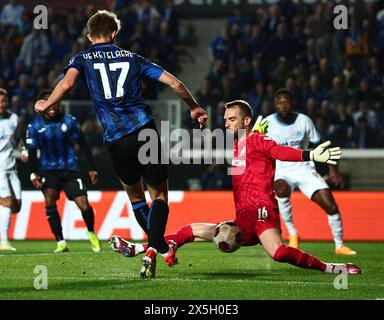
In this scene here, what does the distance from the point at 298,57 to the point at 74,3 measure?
546 centimetres

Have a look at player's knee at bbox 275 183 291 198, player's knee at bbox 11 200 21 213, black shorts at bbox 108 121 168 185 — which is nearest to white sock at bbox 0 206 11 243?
player's knee at bbox 11 200 21 213

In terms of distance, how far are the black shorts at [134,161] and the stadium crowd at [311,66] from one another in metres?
9.26

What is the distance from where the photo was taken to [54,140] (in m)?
13.5

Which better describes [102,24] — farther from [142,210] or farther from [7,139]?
[7,139]

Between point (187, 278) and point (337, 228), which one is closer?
point (187, 278)

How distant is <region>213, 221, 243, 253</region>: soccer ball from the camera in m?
9.32

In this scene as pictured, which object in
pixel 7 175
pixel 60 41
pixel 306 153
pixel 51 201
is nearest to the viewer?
pixel 306 153

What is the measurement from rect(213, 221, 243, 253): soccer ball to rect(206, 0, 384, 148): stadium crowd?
29.8ft

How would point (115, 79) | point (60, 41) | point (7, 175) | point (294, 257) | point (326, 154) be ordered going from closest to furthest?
point (326, 154), point (294, 257), point (115, 79), point (7, 175), point (60, 41)

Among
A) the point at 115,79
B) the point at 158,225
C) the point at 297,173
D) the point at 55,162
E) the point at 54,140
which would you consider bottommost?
the point at 158,225

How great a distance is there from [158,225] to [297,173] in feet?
15.3

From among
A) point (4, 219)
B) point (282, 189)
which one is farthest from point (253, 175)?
point (4, 219)

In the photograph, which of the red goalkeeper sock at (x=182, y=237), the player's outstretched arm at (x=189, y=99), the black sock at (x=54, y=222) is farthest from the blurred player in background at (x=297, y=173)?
the player's outstretched arm at (x=189, y=99)

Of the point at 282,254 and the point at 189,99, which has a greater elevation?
the point at 189,99
